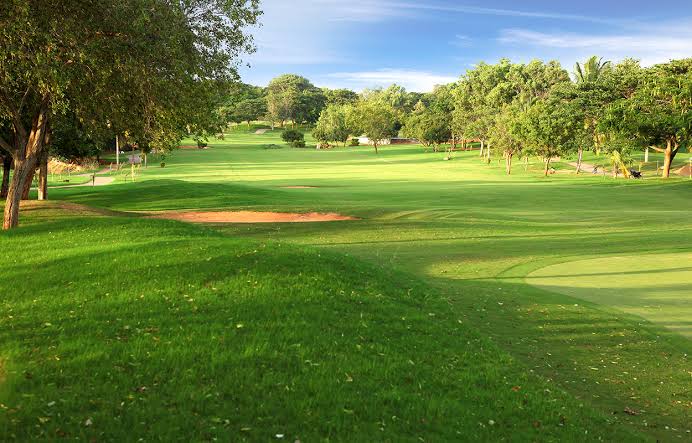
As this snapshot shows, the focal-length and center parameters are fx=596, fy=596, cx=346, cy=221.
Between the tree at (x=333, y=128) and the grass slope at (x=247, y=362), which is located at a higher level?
the tree at (x=333, y=128)

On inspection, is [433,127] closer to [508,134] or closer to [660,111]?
[508,134]

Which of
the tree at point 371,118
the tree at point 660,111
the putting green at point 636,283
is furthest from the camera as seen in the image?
the tree at point 371,118

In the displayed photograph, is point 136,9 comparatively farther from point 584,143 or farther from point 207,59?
point 584,143

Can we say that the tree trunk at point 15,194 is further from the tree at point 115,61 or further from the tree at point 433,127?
the tree at point 433,127

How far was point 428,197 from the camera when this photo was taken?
4728 centimetres

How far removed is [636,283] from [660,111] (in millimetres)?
55581

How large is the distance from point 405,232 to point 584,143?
60.7 metres

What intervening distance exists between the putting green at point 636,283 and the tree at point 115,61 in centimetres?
1383

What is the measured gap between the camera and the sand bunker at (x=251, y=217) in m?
35.1

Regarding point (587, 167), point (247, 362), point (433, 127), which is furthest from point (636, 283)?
point (433, 127)

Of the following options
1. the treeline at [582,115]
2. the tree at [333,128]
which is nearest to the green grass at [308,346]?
the treeline at [582,115]

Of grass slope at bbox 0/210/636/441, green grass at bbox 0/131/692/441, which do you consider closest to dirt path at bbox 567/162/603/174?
green grass at bbox 0/131/692/441

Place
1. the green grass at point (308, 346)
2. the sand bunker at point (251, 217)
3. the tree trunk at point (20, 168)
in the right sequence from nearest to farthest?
the green grass at point (308, 346)
the tree trunk at point (20, 168)
the sand bunker at point (251, 217)

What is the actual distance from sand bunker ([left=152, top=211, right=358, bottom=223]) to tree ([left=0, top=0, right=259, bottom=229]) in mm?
10730
